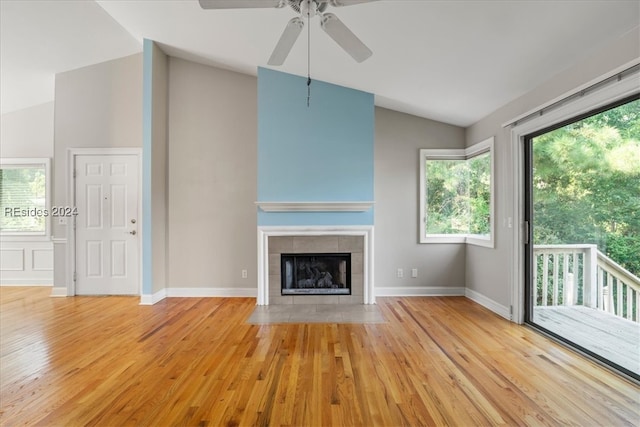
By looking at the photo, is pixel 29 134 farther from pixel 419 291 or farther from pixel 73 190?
pixel 419 291

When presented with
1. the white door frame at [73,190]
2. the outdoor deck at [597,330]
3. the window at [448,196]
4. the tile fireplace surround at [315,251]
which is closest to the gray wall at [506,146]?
the window at [448,196]

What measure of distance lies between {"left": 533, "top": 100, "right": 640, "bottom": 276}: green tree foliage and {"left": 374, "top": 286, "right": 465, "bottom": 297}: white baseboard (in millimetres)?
1596

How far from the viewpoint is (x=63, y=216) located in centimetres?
455

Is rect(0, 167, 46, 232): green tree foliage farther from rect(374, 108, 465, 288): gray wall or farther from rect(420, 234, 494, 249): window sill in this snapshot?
rect(420, 234, 494, 249): window sill

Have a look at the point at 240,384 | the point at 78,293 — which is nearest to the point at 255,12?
the point at 240,384

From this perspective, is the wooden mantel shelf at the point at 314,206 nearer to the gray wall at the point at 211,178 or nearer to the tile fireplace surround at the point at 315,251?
the tile fireplace surround at the point at 315,251

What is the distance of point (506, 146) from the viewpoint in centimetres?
361

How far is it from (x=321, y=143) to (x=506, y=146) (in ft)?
7.25

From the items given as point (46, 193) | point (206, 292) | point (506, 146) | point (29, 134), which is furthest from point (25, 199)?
point (506, 146)

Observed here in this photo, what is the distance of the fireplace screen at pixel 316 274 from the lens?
422cm

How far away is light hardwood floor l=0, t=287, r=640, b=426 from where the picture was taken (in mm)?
1862

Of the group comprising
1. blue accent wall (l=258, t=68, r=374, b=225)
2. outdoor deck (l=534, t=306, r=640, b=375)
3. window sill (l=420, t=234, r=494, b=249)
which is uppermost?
blue accent wall (l=258, t=68, r=374, b=225)

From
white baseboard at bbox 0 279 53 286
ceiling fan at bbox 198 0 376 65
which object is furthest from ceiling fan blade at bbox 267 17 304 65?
white baseboard at bbox 0 279 53 286

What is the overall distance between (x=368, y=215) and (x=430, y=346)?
6.02 ft
